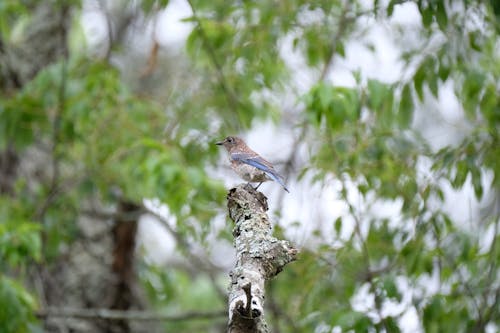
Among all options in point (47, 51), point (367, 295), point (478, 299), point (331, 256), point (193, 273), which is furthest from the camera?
point (193, 273)

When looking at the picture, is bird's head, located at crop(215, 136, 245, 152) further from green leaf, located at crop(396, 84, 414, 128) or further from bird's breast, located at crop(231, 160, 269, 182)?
green leaf, located at crop(396, 84, 414, 128)

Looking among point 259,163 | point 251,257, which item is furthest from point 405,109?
point 251,257

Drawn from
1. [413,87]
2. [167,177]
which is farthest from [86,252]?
[413,87]

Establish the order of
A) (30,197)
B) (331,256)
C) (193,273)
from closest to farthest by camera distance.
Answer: (331,256), (30,197), (193,273)

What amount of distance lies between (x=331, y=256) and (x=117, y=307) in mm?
2916

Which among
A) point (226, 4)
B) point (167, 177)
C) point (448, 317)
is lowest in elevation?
point (448, 317)

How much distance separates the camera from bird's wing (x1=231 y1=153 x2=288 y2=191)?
5.00 m

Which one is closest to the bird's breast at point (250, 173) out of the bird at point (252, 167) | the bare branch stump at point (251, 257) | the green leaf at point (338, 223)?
the bird at point (252, 167)

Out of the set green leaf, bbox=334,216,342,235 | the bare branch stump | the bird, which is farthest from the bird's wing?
the bare branch stump

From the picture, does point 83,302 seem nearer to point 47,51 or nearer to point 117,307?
point 117,307

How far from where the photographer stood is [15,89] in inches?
330

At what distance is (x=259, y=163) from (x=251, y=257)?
6.53 ft

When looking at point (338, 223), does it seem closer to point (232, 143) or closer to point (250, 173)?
point (250, 173)

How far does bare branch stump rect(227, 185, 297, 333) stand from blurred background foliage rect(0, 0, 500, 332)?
1.58 m
